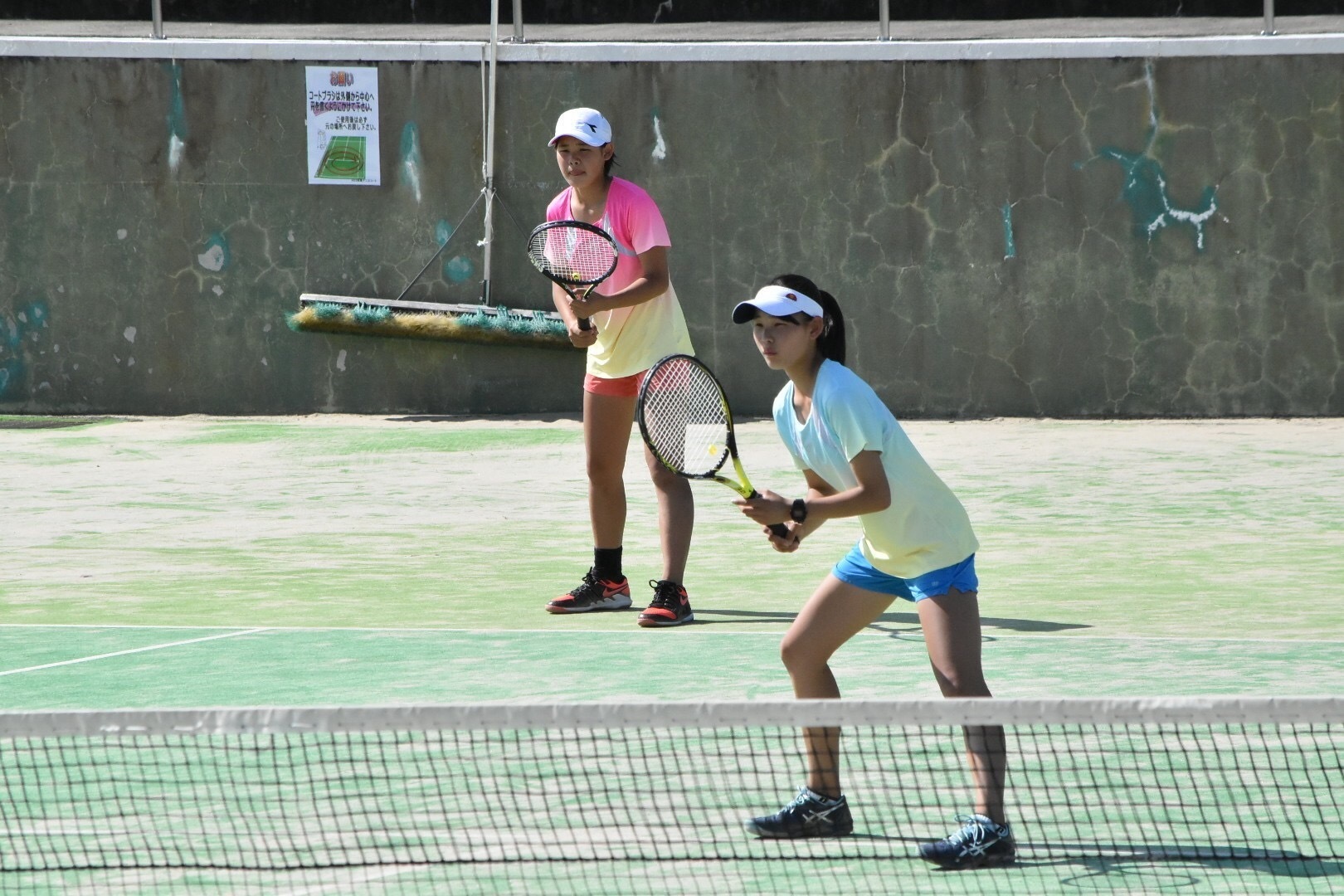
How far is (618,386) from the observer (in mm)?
6723

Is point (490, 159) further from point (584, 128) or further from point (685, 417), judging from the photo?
point (685, 417)

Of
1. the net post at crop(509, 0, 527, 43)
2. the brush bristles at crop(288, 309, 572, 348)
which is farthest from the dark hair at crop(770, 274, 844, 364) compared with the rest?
the net post at crop(509, 0, 527, 43)

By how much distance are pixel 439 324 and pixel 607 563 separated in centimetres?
771

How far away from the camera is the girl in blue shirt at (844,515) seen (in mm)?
4008

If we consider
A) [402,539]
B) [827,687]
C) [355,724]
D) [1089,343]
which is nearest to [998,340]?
[1089,343]

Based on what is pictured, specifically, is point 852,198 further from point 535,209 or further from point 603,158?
point 603,158

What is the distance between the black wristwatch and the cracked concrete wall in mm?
9882

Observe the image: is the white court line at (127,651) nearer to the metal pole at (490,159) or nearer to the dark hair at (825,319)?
the dark hair at (825,319)

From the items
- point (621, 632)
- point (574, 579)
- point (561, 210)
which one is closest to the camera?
point (621, 632)

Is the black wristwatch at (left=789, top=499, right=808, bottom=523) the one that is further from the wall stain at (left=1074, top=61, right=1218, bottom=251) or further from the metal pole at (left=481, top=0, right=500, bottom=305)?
the metal pole at (left=481, top=0, right=500, bottom=305)

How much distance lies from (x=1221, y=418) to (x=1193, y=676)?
856 cm

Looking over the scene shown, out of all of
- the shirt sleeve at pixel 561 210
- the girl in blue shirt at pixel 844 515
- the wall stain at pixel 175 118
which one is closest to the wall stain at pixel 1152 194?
the wall stain at pixel 175 118

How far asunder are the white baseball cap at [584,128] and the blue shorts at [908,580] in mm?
2591

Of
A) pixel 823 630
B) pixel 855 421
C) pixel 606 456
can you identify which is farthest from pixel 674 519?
pixel 855 421
